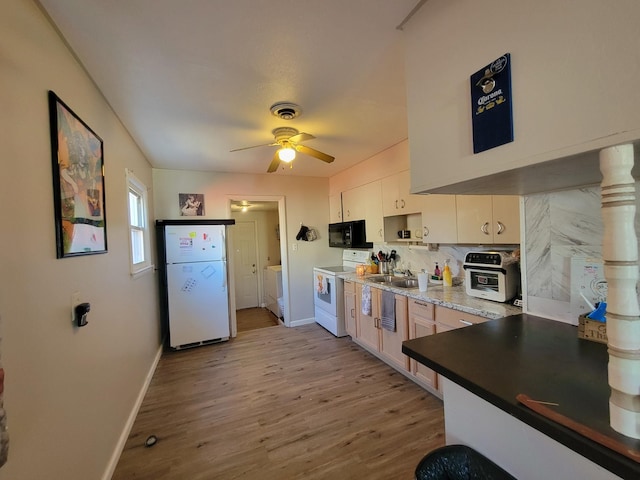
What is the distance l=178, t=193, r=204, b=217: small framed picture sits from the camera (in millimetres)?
3916

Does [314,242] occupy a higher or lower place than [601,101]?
lower

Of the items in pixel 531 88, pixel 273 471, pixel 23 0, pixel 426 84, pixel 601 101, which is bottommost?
pixel 273 471

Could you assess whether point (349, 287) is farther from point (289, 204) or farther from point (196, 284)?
point (196, 284)

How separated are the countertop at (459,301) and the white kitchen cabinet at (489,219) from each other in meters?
0.46

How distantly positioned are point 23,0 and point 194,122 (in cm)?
127

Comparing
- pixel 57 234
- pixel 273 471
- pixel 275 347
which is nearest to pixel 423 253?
pixel 275 347

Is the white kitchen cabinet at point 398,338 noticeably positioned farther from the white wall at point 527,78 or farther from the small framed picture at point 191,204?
the small framed picture at point 191,204

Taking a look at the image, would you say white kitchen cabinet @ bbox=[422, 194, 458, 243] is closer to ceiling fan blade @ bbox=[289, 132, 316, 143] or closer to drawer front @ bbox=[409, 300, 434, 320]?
drawer front @ bbox=[409, 300, 434, 320]

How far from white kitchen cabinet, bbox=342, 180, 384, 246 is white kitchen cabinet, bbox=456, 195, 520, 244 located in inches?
46.2

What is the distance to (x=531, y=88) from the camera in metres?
0.79

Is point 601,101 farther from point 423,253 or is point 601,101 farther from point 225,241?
point 225,241

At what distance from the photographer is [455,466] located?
3.02 ft

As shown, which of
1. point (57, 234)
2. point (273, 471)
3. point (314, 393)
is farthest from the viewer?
point (314, 393)

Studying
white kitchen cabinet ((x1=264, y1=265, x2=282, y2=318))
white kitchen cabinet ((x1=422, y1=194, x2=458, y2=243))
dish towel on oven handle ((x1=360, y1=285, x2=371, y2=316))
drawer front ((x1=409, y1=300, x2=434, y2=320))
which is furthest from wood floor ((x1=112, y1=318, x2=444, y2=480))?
white kitchen cabinet ((x1=264, y1=265, x2=282, y2=318))
